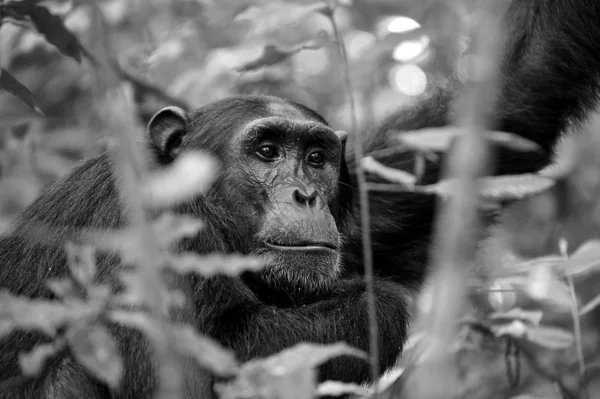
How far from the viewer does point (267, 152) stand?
571cm

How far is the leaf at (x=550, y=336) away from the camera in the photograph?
4.40 meters

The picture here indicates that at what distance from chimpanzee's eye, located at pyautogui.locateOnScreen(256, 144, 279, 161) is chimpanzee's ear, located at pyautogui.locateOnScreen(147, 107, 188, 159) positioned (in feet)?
1.90

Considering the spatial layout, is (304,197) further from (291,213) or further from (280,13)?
(280,13)

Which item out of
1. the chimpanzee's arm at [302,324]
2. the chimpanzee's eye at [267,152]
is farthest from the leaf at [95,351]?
the chimpanzee's eye at [267,152]

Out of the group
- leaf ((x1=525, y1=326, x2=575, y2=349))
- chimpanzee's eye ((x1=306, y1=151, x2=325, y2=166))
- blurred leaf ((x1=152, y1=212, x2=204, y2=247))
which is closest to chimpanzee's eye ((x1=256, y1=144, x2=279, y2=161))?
chimpanzee's eye ((x1=306, y1=151, x2=325, y2=166))

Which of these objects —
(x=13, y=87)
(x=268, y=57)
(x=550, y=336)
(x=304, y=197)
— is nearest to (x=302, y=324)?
(x=304, y=197)

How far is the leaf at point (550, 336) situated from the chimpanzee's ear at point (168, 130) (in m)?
2.66

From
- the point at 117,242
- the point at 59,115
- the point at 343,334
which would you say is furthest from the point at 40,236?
the point at 59,115

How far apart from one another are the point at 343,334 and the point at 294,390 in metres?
2.09

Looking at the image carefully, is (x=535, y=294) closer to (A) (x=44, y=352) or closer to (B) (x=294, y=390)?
(B) (x=294, y=390)

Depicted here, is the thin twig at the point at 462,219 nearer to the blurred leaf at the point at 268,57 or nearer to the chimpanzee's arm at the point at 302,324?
the chimpanzee's arm at the point at 302,324

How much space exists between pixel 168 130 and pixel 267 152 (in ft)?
2.29

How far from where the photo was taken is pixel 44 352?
310cm

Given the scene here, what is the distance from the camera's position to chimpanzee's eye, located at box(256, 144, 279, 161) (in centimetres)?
568
